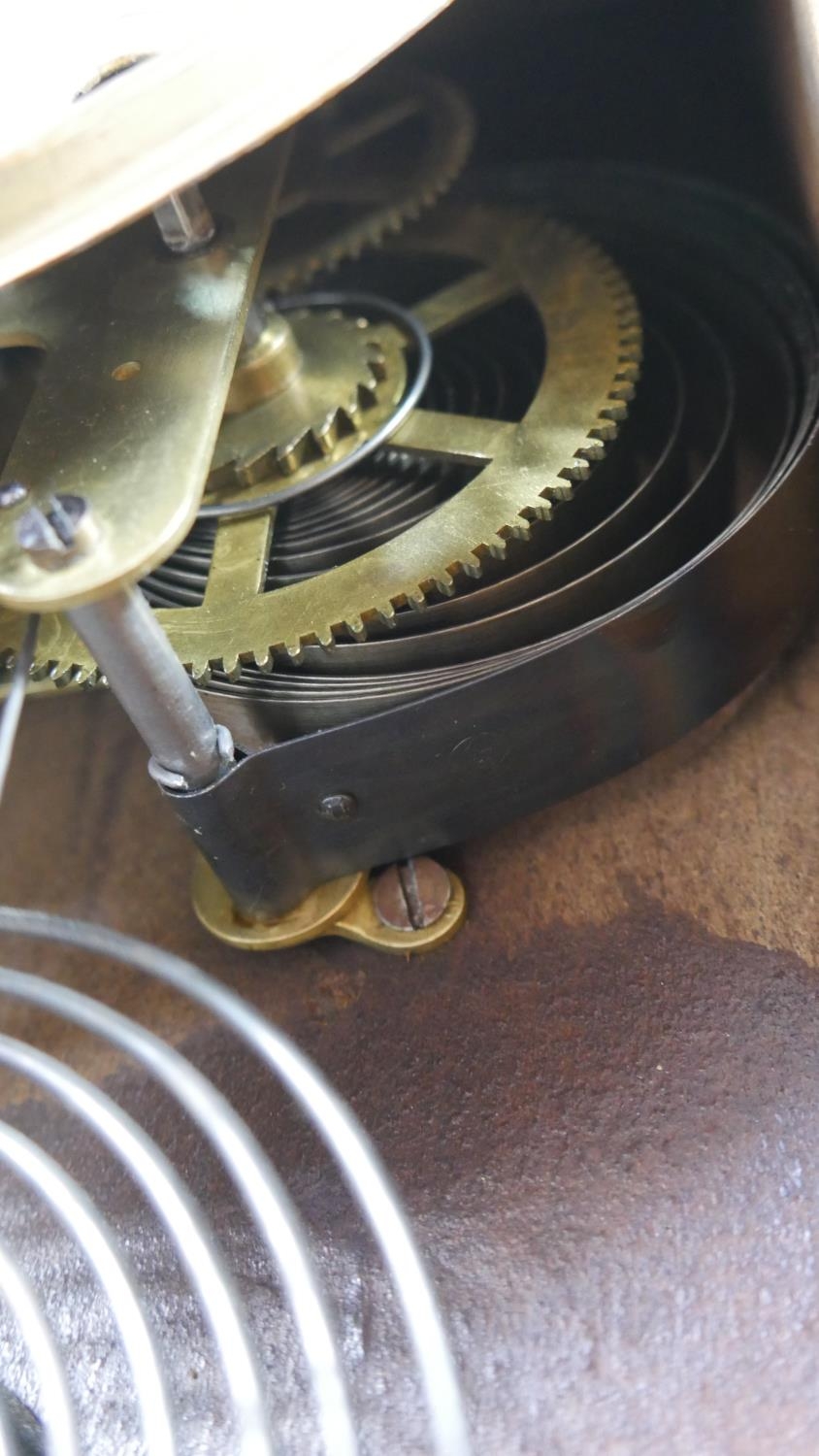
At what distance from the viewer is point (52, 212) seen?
0.46m

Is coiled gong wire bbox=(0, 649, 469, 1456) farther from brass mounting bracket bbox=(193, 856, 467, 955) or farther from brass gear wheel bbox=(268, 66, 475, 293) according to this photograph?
brass gear wheel bbox=(268, 66, 475, 293)

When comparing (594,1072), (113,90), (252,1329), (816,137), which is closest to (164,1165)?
(252,1329)

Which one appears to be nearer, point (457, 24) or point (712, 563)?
point (712, 563)

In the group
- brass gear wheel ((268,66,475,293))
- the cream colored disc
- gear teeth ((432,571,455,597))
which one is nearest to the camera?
the cream colored disc

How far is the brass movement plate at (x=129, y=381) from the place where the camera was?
→ 0.49 meters

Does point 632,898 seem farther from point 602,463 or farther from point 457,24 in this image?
point 457,24

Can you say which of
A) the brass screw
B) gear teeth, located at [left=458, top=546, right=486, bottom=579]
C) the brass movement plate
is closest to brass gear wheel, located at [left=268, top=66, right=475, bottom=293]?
the brass movement plate

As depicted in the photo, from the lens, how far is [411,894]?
2.33ft

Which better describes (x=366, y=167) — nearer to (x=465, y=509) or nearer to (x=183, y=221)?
(x=183, y=221)

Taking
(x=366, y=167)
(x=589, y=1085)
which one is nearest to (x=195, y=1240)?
(x=589, y=1085)

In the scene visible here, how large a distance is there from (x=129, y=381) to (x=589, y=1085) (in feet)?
1.41

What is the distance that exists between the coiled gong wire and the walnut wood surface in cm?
5

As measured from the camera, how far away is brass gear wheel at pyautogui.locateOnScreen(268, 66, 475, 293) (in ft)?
2.94

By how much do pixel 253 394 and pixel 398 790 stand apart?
0.94 ft
